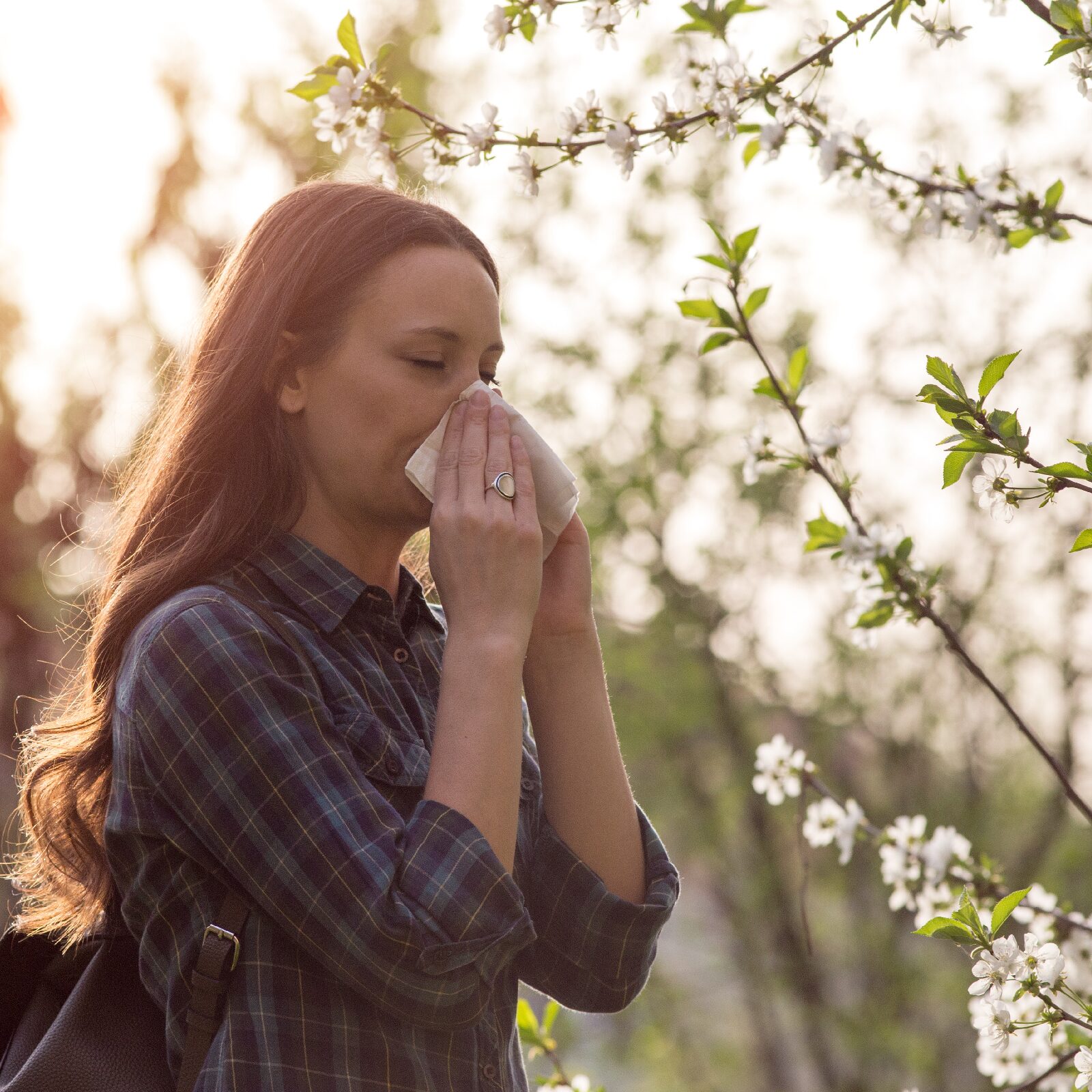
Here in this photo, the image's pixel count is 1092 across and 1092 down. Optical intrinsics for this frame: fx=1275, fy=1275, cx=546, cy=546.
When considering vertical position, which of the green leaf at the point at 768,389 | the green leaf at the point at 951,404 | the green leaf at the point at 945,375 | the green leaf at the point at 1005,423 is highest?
the green leaf at the point at 768,389

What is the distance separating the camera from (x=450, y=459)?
1.83 meters

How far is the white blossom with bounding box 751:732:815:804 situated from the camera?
8.53 feet

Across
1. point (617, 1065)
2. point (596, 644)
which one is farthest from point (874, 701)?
point (596, 644)

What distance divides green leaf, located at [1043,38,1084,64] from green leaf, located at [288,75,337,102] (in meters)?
1.09

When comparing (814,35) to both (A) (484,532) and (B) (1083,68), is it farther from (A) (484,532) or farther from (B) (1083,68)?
(A) (484,532)

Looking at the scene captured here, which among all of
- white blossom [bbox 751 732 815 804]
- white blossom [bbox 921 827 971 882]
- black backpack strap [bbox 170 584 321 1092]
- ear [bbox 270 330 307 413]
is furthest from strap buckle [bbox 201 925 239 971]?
white blossom [bbox 921 827 971 882]

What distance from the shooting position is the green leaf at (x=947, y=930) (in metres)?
1.54

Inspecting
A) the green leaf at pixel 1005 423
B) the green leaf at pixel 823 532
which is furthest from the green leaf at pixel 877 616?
the green leaf at pixel 1005 423

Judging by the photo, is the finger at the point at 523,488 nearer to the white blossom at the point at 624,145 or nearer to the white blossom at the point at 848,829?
the white blossom at the point at 624,145

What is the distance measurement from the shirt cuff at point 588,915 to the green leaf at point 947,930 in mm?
465

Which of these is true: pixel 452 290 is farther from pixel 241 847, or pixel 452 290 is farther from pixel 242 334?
pixel 241 847

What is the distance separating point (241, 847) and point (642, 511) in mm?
6523

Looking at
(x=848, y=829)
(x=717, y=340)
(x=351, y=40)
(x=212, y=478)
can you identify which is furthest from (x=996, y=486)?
(x=848, y=829)

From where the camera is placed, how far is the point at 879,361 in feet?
24.6
